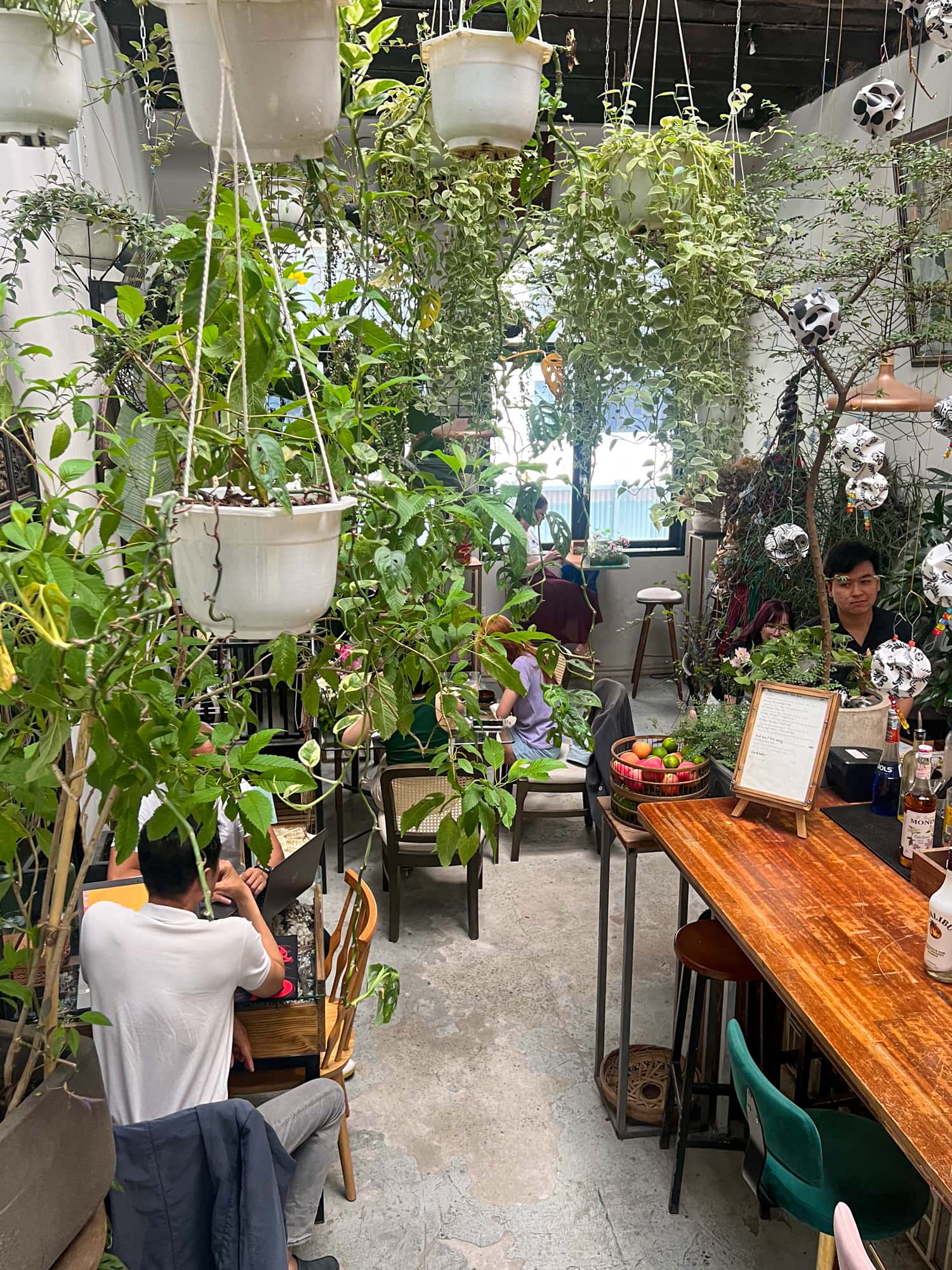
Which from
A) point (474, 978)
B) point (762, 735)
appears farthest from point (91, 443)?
point (762, 735)

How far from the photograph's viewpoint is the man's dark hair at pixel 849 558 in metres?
3.95

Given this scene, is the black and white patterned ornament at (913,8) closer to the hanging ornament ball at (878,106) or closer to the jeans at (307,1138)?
the hanging ornament ball at (878,106)

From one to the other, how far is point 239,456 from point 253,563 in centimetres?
16

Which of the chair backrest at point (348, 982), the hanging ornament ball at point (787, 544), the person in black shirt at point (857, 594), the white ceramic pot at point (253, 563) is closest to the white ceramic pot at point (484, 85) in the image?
the white ceramic pot at point (253, 563)

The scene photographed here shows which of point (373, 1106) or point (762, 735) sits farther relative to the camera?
point (373, 1106)

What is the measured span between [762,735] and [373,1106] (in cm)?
176

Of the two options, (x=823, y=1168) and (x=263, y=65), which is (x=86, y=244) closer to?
(x=263, y=65)

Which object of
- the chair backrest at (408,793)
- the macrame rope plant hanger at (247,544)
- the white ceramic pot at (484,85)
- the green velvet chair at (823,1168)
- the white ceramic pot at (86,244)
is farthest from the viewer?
the chair backrest at (408,793)

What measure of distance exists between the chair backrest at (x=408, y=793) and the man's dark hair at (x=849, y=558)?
177cm

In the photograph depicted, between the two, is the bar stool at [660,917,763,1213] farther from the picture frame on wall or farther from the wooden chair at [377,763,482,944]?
the picture frame on wall

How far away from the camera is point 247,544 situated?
3.51ft

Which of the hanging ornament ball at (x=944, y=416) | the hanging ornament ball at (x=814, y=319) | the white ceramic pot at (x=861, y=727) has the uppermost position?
the hanging ornament ball at (x=814, y=319)

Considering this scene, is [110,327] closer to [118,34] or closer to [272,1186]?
[272,1186]

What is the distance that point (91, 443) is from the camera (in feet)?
14.3
